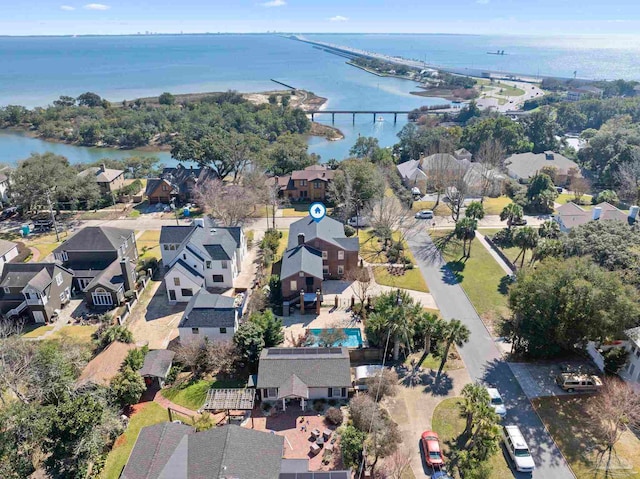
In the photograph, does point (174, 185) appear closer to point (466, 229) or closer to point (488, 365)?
point (466, 229)

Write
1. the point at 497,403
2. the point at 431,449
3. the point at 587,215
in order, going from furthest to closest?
the point at 587,215 < the point at 497,403 < the point at 431,449

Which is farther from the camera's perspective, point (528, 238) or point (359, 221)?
point (359, 221)

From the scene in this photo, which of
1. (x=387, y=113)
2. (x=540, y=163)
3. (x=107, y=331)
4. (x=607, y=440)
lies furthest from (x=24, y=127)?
(x=607, y=440)

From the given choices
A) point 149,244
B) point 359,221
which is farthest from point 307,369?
point 149,244

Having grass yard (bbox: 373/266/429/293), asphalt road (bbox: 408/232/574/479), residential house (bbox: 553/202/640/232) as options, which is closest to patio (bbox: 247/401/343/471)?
asphalt road (bbox: 408/232/574/479)

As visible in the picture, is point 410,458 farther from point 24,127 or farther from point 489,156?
point 24,127

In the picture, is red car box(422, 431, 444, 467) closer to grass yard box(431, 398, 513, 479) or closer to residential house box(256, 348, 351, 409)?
grass yard box(431, 398, 513, 479)
